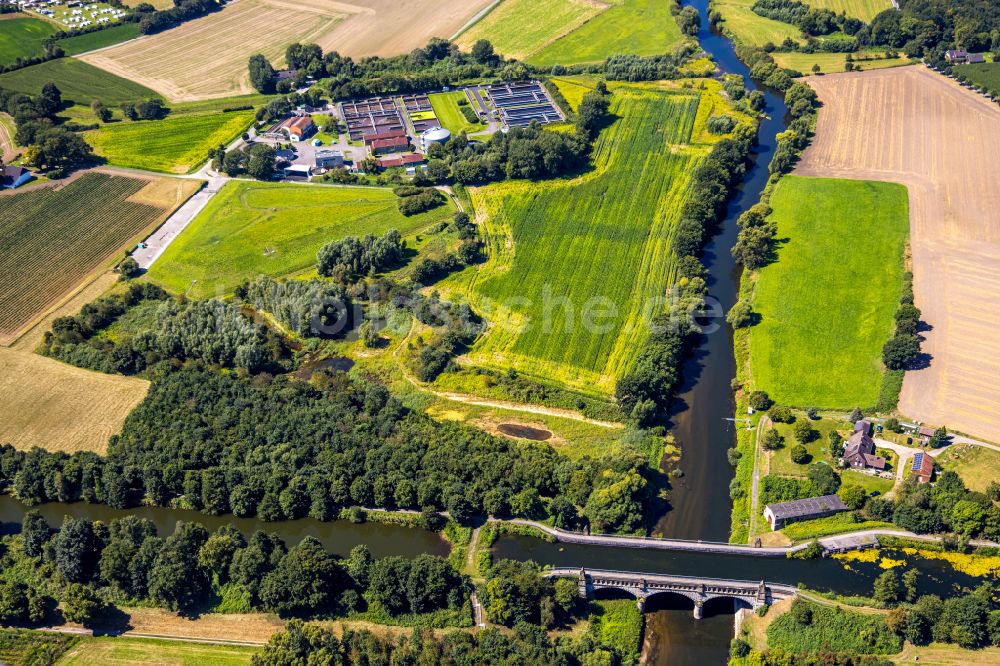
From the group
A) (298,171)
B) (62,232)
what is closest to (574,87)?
(298,171)

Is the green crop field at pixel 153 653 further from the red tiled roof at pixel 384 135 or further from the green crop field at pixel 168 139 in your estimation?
the red tiled roof at pixel 384 135

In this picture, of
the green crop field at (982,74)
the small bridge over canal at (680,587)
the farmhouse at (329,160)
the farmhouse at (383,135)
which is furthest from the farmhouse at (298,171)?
the green crop field at (982,74)

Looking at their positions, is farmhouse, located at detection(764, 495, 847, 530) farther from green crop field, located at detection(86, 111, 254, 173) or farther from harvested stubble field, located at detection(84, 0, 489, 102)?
harvested stubble field, located at detection(84, 0, 489, 102)

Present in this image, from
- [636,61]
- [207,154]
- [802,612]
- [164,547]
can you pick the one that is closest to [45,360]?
[164,547]

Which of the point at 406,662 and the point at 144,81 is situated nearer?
the point at 406,662

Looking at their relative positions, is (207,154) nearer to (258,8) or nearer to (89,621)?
(258,8)

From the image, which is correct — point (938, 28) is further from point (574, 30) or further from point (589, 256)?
point (589, 256)
